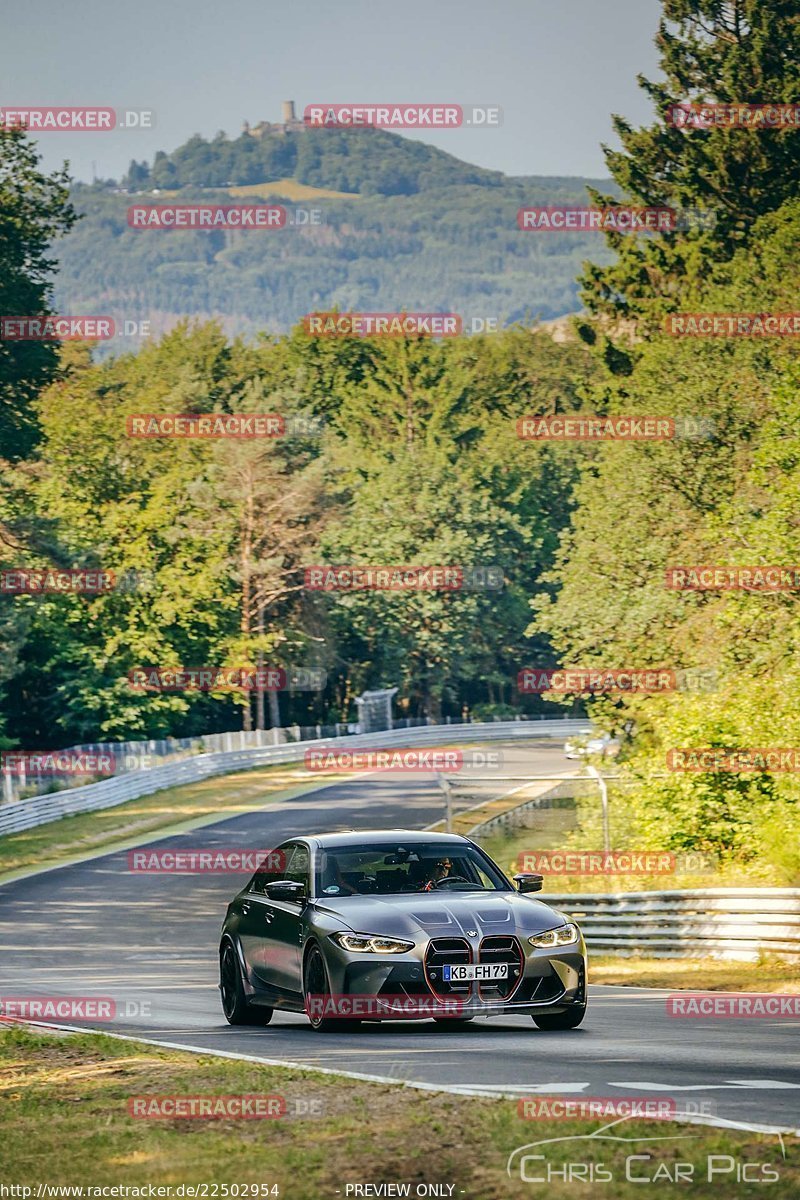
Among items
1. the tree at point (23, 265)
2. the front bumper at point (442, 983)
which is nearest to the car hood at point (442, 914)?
the front bumper at point (442, 983)

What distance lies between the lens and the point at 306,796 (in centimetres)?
5744

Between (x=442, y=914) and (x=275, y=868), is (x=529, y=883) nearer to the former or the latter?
(x=442, y=914)

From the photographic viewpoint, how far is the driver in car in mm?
13266

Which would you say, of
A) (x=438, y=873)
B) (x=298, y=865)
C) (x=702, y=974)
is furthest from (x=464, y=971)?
(x=702, y=974)

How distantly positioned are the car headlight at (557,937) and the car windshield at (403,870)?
→ 0.83 metres

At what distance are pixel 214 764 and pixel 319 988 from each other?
5239cm

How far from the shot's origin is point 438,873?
44.0 feet

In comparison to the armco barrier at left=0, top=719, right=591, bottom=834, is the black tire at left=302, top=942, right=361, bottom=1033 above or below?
above

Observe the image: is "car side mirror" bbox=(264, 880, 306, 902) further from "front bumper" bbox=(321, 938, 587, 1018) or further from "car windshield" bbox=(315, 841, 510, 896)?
"front bumper" bbox=(321, 938, 587, 1018)

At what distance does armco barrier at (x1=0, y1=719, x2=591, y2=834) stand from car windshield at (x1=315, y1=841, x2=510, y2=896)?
3303 centimetres

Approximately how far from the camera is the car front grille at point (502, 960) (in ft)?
39.9

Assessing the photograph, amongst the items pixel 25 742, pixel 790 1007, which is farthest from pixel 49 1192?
pixel 25 742

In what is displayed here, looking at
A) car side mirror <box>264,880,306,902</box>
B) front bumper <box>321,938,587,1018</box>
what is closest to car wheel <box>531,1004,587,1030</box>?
front bumper <box>321,938,587,1018</box>

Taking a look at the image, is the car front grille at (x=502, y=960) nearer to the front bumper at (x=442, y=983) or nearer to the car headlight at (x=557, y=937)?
the front bumper at (x=442, y=983)
